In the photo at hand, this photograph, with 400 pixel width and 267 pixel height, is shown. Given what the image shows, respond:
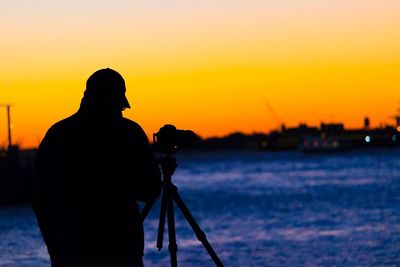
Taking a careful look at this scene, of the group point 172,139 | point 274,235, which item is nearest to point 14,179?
point 274,235

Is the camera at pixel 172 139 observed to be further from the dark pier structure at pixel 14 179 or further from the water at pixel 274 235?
the dark pier structure at pixel 14 179

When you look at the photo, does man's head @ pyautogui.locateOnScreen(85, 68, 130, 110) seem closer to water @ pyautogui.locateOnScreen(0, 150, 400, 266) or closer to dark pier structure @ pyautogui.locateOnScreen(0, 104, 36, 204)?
water @ pyautogui.locateOnScreen(0, 150, 400, 266)

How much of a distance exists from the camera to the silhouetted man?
435 mm

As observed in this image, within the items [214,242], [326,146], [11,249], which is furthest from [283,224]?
[326,146]

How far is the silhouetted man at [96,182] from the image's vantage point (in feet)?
12.0

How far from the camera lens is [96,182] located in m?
3.69

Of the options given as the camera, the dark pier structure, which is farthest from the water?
the camera

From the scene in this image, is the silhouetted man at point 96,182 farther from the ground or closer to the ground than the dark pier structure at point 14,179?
farther from the ground

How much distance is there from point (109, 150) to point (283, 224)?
21190mm

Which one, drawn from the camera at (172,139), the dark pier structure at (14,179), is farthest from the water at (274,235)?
the camera at (172,139)

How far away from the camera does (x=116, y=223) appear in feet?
12.1

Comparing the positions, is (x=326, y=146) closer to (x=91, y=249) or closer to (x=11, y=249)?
(x=11, y=249)

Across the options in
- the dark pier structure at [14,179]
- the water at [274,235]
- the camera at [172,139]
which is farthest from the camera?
the dark pier structure at [14,179]

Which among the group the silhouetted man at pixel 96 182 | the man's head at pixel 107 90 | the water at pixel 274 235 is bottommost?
the water at pixel 274 235
